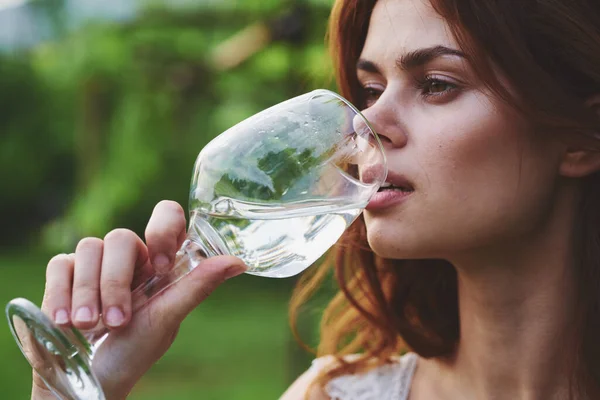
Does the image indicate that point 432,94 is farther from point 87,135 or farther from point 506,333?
point 87,135

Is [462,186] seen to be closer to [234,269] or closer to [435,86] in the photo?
[435,86]

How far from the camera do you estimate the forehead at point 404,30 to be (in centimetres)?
180

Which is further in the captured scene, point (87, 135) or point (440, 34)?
point (87, 135)

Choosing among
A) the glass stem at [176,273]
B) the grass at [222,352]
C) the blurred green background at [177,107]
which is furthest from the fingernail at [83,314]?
the grass at [222,352]

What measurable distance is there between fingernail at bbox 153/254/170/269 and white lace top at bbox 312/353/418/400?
92 cm

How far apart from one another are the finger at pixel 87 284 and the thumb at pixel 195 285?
13 centimetres

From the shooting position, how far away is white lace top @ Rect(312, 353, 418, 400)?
230 centimetres

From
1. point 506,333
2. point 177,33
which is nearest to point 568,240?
point 506,333

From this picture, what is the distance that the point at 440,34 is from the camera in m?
1.80

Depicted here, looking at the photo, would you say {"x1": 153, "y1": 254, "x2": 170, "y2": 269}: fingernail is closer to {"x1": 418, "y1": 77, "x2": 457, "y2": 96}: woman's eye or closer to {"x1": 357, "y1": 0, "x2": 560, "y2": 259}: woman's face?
{"x1": 357, "y1": 0, "x2": 560, "y2": 259}: woman's face

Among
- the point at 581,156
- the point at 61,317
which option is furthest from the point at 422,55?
the point at 61,317

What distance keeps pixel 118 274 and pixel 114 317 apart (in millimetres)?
88

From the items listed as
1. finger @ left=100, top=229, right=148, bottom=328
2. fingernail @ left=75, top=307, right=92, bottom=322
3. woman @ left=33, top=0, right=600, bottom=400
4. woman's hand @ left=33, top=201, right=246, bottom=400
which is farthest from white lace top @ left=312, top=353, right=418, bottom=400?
fingernail @ left=75, top=307, right=92, bottom=322

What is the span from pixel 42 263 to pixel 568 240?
436 inches
